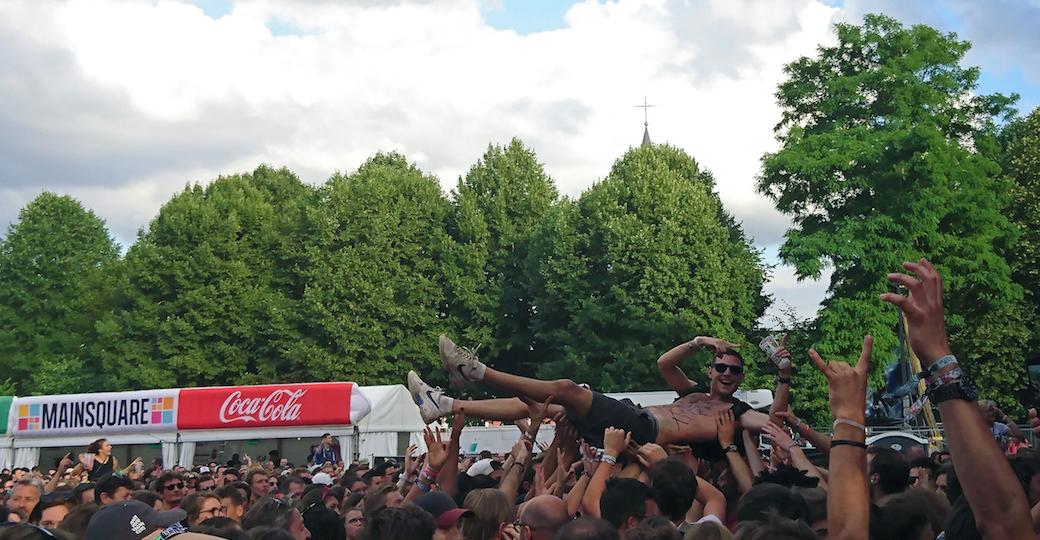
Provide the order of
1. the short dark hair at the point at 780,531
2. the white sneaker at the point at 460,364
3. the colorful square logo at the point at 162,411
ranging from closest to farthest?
the short dark hair at the point at 780,531 < the white sneaker at the point at 460,364 < the colorful square logo at the point at 162,411

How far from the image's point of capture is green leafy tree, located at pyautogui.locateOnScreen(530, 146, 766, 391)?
142 ft

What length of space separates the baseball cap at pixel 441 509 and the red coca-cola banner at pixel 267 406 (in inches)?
849

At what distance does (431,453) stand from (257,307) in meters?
43.8

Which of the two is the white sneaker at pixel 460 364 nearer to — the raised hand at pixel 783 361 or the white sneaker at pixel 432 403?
the white sneaker at pixel 432 403

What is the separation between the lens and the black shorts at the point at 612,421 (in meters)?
9.12

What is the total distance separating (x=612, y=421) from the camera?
9203 mm

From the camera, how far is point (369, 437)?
90.7 feet

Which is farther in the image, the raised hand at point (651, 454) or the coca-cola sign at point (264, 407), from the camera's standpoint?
the coca-cola sign at point (264, 407)

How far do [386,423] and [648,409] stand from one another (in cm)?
1877

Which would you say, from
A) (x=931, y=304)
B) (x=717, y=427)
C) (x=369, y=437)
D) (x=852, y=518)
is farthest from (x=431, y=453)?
(x=369, y=437)

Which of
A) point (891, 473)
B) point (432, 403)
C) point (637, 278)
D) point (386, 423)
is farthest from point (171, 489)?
point (637, 278)

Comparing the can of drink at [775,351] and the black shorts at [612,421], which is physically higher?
the can of drink at [775,351]

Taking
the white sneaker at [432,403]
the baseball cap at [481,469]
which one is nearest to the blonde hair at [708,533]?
the white sneaker at [432,403]

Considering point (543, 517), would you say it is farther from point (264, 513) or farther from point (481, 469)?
point (481, 469)
